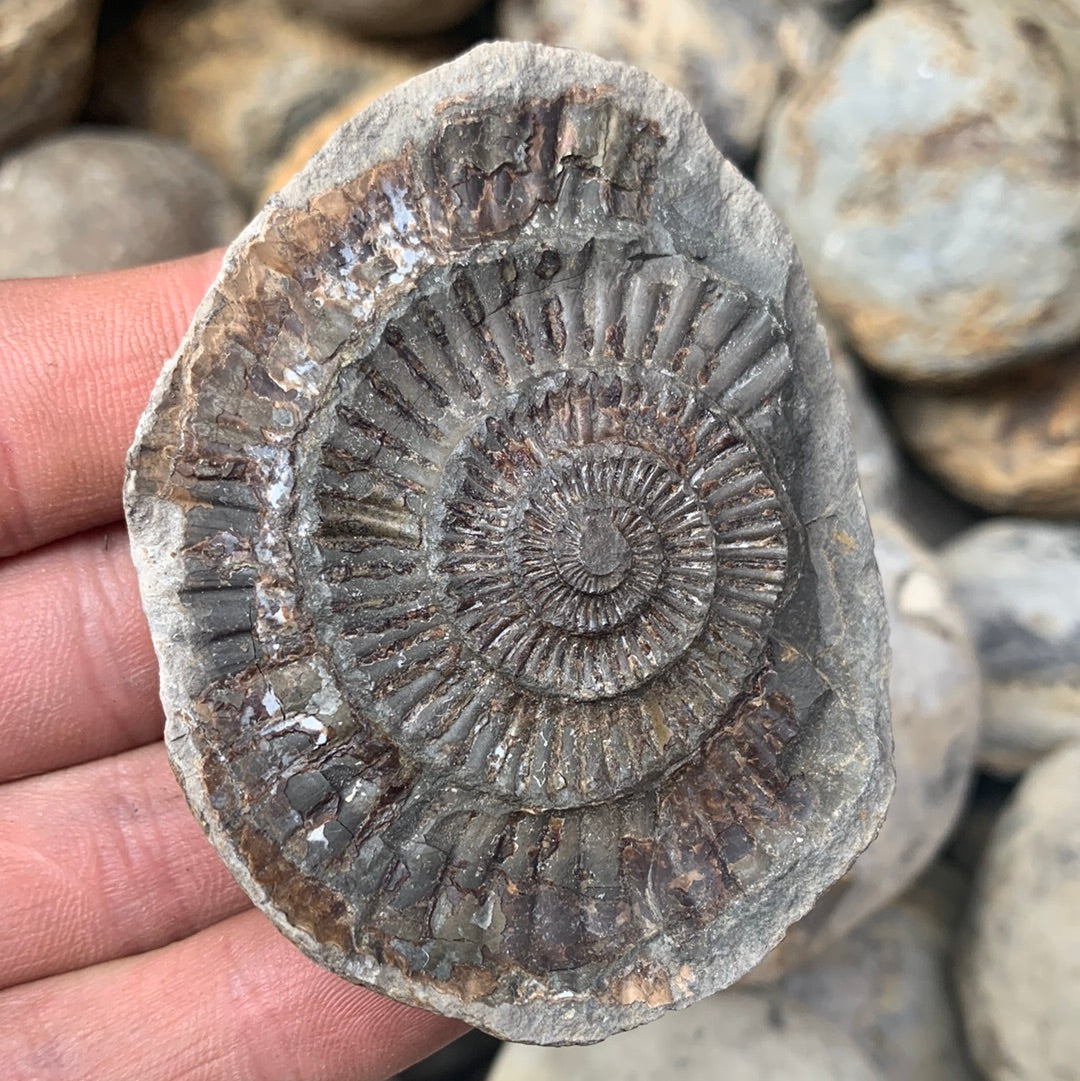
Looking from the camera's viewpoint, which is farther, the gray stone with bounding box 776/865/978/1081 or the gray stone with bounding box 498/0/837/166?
the gray stone with bounding box 498/0/837/166

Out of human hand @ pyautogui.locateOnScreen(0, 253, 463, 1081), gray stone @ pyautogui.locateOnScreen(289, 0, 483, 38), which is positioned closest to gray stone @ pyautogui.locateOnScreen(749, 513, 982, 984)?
human hand @ pyautogui.locateOnScreen(0, 253, 463, 1081)

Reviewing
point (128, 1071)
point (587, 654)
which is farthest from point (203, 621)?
point (128, 1071)

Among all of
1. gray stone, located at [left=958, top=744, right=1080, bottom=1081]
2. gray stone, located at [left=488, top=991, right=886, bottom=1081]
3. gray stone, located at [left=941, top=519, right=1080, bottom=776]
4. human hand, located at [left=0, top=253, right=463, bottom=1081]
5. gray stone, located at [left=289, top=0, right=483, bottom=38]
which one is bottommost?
gray stone, located at [left=488, top=991, right=886, bottom=1081]

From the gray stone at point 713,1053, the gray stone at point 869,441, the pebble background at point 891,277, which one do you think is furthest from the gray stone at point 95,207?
the gray stone at point 713,1053

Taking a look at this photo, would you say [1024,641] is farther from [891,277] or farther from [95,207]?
[95,207]

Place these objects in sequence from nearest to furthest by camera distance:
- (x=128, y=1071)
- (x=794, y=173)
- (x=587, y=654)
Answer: (x=587, y=654)
(x=128, y=1071)
(x=794, y=173)

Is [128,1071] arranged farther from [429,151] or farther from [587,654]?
[429,151]

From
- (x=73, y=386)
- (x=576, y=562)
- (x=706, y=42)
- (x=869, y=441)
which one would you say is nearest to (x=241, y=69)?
(x=706, y=42)

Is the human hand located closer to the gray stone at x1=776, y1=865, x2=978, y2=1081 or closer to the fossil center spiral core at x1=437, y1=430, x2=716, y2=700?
the fossil center spiral core at x1=437, y1=430, x2=716, y2=700
